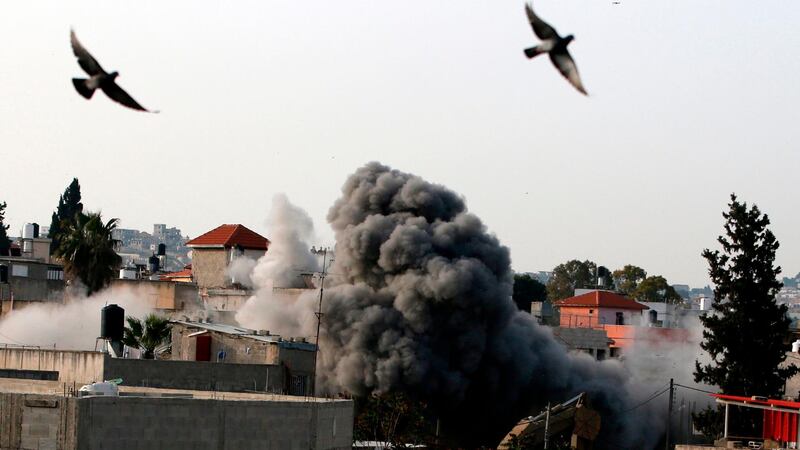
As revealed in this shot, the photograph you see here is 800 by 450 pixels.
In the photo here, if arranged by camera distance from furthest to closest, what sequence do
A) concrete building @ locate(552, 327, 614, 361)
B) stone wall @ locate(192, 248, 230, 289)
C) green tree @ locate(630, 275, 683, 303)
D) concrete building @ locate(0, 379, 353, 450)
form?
green tree @ locate(630, 275, 683, 303), stone wall @ locate(192, 248, 230, 289), concrete building @ locate(552, 327, 614, 361), concrete building @ locate(0, 379, 353, 450)

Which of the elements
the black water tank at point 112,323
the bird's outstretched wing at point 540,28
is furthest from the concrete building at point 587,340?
the bird's outstretched wing at point 540,28

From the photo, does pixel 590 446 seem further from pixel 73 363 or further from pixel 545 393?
pixel 73 363

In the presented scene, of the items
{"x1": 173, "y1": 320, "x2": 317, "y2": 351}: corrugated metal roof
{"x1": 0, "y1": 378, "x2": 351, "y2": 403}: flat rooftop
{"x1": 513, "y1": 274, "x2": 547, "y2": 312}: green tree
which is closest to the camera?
{"x1": 0, "y1": 378, "x2": 351, "y2": 403}: flat rooftop

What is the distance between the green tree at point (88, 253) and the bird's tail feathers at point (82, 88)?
63.6 metres

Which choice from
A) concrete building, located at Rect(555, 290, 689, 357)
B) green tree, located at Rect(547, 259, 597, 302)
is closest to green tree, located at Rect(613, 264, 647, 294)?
green tree, located at Rect(547, 259, 597, 302)

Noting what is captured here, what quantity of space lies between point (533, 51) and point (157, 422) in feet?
63.8

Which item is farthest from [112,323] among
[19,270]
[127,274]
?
[127,274]

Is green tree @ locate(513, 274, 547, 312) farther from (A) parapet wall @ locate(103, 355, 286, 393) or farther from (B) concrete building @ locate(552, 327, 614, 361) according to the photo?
(A) parapet wall @ locate(103, 355, 286, 393)

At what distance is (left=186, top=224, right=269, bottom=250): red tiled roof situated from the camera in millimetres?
91562

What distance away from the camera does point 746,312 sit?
64938 millimetres

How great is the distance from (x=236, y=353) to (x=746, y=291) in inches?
826

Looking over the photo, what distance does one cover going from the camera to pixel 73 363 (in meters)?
51.2

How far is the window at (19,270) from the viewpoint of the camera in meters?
86.9

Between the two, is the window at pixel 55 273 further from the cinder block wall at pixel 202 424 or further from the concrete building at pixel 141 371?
the cinder block wall at pixel 202 424
